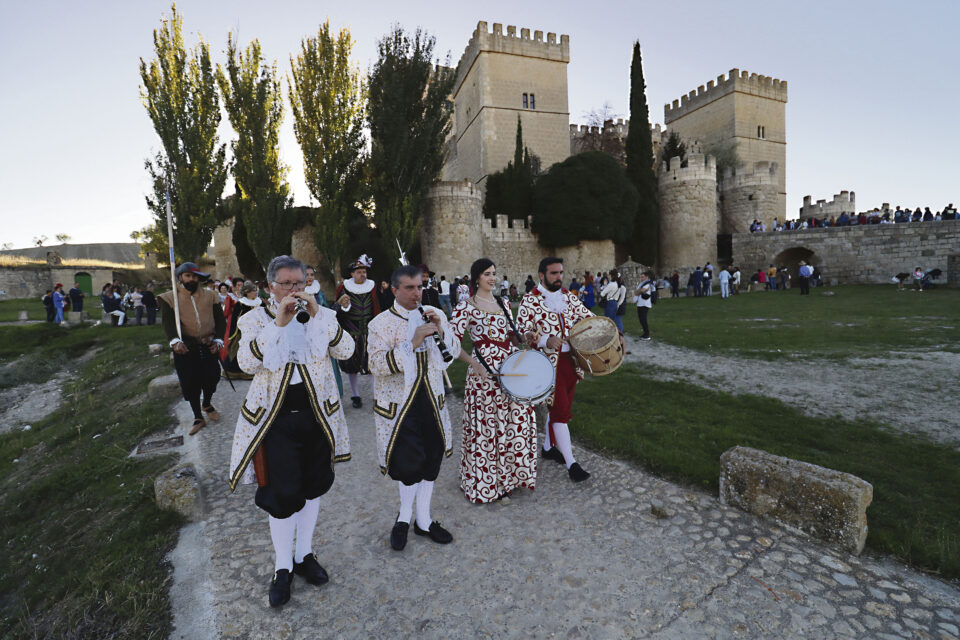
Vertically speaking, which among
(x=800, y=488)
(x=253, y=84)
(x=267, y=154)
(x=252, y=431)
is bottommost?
(x=800, y=488)

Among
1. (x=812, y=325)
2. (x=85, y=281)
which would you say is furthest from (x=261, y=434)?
(x=85, y=281)

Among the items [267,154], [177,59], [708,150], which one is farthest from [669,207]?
[177,59]

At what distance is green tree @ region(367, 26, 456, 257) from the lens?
77.0ft

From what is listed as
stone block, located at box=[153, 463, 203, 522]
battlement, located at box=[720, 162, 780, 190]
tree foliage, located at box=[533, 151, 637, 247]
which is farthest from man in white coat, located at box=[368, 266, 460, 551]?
battlement, located at box=[720, 162, 780, 190]

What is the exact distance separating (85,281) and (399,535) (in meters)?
47.5

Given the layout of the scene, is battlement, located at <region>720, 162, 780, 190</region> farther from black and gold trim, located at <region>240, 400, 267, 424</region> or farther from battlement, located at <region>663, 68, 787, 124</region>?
black and gold trim, located at <region>240, 400, 267, 424</region>

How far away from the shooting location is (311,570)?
113 inches

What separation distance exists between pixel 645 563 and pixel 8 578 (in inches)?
200

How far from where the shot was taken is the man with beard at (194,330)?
213 inches

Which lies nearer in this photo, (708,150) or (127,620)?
(127,620)

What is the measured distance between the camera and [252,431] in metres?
2.64

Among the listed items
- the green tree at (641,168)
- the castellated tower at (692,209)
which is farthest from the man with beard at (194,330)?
the castellated tower at (692,209)

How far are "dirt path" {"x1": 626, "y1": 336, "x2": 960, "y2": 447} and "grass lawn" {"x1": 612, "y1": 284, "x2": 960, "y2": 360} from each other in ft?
2.38

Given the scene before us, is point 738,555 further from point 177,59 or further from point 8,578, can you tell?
point 177,59
